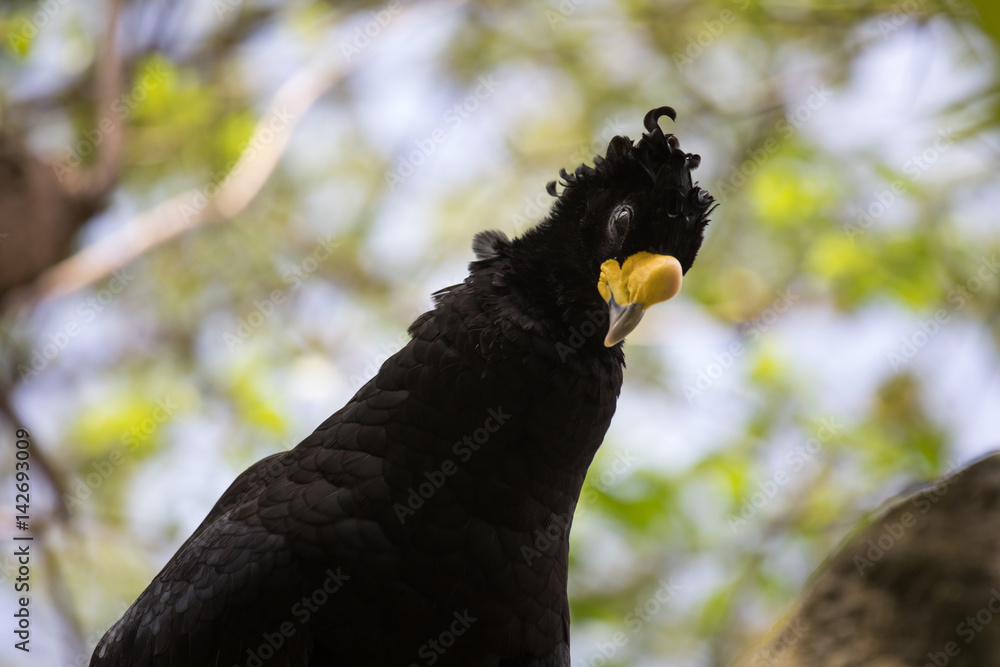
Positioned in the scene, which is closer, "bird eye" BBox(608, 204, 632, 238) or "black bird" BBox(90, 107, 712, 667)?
"black bird" BBox(90, 107, 712, 667)

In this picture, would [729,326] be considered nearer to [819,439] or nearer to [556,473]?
[819,439]

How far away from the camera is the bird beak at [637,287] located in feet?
6.54

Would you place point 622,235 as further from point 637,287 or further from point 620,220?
point 637,287

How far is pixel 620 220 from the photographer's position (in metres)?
2.12

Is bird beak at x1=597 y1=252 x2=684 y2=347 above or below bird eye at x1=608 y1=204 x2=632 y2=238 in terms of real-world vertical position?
below

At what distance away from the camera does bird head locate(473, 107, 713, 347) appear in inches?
80.0

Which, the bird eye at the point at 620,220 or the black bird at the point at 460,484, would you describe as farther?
the bird eye at the point at 620,220

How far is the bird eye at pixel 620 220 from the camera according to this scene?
212 centimetres

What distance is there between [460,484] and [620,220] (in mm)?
757

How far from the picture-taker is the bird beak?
1.99 meters

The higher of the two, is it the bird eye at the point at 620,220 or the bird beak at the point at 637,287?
the bird eye at the point at 620,220

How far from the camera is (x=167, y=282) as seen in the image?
20.2ft

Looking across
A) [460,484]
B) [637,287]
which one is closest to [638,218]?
[637,287]

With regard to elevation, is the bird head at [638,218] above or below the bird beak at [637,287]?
above
